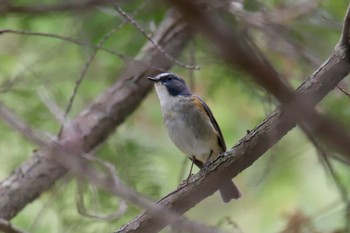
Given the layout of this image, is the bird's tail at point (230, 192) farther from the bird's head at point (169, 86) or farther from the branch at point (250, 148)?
the branch at point (250, 148)

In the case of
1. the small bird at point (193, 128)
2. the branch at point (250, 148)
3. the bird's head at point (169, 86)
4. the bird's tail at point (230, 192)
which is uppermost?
the bird's head at point (169, 86)

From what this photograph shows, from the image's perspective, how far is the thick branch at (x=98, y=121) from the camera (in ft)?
13.2

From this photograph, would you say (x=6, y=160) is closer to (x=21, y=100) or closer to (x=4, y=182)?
(x=21, y=100)

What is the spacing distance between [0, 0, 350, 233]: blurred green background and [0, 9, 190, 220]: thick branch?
0.12 meters

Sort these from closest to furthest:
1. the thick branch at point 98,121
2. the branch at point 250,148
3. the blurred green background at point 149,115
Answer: the branch at point 250,148 < the thick branch at point 98,121 < the blurred green background at point 149,115

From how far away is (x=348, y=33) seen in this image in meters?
2.11

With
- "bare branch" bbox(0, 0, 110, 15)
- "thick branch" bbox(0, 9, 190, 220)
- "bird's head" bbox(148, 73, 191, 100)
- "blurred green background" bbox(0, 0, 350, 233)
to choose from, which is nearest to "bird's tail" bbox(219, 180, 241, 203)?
"blurred green background" bbox(0, 0, 350, 233)

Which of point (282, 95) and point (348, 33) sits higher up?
point (348, 33)

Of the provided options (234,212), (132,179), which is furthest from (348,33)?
(234,212)

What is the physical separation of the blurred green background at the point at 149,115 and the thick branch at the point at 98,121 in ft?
0.39

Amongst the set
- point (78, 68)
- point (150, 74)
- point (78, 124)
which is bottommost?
point (78, 124)

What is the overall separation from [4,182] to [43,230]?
0.61 m

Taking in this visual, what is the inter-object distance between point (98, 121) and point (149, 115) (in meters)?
1.73

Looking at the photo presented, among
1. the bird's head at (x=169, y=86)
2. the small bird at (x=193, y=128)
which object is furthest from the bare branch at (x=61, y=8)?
the bird's head at (x=169, y=86)
